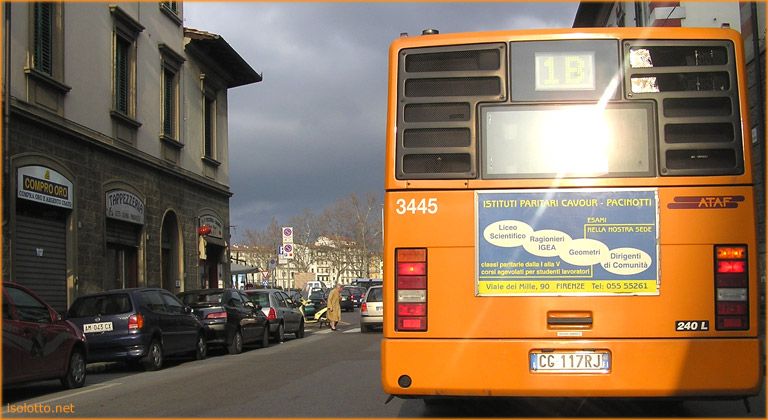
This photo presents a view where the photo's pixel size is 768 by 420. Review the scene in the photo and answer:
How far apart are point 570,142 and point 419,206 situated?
4.16 feet

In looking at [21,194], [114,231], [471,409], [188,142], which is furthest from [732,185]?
[188,142]

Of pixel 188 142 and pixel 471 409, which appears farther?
pixel 188 142

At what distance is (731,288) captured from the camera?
5840 millimetres

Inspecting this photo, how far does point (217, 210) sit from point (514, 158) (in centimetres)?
2644

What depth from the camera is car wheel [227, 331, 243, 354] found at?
18203 millimetres

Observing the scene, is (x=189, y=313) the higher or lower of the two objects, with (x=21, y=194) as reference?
lower

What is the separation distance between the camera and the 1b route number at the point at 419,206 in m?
6.18

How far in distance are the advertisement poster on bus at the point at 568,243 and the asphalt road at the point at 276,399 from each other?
2035mm

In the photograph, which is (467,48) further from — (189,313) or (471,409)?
(189,313)

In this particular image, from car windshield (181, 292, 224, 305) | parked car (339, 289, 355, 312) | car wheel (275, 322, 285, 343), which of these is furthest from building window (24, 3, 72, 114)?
parked car (339, 289, 355, 312)

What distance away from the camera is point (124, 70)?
76.7ft

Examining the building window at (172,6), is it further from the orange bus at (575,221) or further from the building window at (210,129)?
the orange bus at (575,221)

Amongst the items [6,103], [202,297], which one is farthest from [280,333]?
[6,103]

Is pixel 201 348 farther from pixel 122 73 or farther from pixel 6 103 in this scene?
pixel 122 73
